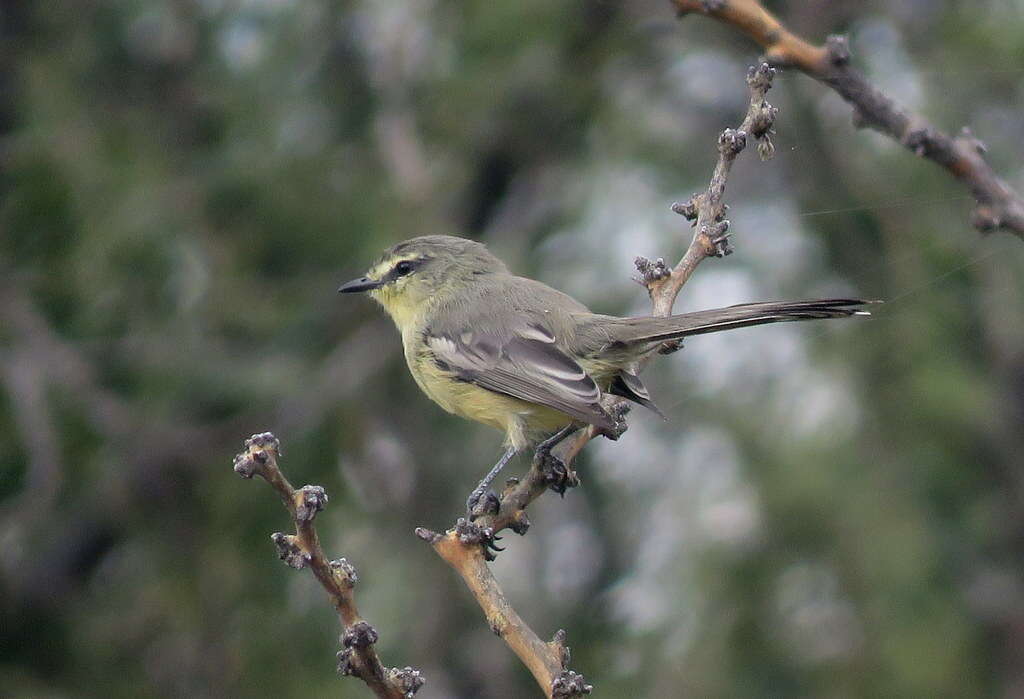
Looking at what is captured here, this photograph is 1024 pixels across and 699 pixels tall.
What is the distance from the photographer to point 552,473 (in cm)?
356

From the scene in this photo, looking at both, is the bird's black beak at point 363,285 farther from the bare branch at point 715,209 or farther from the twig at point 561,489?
the bare branch at point 715,209

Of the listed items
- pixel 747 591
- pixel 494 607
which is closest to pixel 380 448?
pixel 747 591

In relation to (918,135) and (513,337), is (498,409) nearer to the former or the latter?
(513,337)

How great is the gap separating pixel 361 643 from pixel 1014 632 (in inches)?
234

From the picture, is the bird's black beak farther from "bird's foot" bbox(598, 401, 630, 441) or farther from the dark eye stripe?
"bird's foot" bbox(598, 401, 630, 441)

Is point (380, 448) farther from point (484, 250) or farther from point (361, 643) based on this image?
point (361, 643)

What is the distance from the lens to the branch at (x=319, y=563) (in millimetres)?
2273

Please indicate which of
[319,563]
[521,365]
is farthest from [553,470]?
[319,563]

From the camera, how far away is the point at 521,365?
447 centimetres

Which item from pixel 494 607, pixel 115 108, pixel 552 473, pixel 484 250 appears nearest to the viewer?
pixel 494 607

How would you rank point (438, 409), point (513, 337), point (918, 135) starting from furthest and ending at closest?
point (438, 409) → point (513, 337) → point (918, 135)

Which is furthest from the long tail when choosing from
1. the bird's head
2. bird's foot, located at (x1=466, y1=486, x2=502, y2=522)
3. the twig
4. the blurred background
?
the blurred background

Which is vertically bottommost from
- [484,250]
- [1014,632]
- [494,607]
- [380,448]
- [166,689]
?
[494,607]

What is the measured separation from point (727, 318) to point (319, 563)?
174 centimetres
